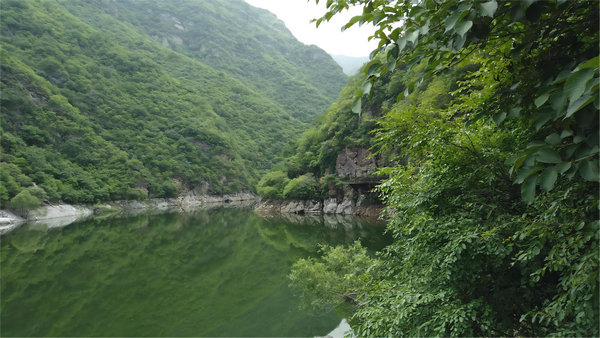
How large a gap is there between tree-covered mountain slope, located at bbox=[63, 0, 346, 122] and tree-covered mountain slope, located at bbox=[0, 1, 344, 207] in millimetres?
19139

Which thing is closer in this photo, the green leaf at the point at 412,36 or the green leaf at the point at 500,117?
the green leaf at the point at 412,36

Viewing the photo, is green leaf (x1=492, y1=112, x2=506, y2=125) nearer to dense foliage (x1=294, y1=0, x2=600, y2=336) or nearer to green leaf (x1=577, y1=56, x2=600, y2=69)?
dense foliage (x1=294, y1=0, x2=600, y2=336)

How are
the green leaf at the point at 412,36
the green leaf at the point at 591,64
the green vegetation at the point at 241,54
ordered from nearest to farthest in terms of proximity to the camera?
the green leaf at the point at 591,64 < the green leaf at the point at 412,36 < the green vegetation at the point at 241,54

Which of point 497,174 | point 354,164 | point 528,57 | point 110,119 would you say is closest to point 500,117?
point 528,57

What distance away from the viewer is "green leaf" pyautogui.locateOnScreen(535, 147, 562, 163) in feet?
4.86

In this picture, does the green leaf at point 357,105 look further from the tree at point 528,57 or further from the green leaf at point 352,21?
the green leaf at point 352,21

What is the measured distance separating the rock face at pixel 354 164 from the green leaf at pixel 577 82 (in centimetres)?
3859

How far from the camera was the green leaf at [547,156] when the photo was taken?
148cm

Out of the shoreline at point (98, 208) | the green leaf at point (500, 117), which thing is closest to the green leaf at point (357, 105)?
the green leaf at point (500, 117)

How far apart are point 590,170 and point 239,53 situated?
185224 mm

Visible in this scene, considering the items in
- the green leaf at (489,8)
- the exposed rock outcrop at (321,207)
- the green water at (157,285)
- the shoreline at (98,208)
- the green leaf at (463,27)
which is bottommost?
the shoreline at (98,208)

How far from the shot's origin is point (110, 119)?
79188 mm

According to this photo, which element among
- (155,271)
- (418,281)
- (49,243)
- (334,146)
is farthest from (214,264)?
(334,146)

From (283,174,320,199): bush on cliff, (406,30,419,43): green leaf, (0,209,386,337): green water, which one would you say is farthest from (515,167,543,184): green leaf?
(283,174,320,199): bush on cliff
